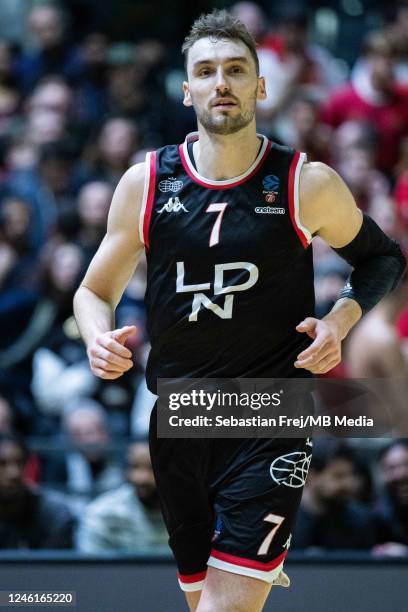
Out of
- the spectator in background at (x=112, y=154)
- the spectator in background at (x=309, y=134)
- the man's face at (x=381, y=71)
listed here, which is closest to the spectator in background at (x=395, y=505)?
the spectator in background at (x=309, y=134)

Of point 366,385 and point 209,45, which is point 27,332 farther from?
point 209,45

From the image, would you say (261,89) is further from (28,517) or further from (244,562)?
(28,517)

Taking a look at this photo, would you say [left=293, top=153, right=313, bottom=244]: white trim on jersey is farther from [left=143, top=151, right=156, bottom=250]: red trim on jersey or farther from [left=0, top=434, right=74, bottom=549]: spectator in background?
[left=0, top=434, right=74, bottom=549]: spectator in background

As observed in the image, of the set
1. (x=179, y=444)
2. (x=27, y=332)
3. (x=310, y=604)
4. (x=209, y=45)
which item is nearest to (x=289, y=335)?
(x=179, y=444)

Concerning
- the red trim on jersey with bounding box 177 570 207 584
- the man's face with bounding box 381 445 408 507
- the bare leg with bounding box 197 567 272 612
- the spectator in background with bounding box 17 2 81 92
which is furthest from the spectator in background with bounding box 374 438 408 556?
the spectator in background with bounding box 17 2 81 92

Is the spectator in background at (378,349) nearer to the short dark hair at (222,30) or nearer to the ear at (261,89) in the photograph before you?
the ear at (261,89)

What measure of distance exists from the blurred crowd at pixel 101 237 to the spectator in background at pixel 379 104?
12mm

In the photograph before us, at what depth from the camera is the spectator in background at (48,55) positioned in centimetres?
993

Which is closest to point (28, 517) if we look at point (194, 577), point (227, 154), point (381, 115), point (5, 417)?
point (5, 417)

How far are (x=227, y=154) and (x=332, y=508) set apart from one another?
2.74 metres

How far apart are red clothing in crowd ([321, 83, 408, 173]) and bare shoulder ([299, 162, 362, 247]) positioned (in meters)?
A: 4.61

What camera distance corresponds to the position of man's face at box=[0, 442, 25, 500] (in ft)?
20.9

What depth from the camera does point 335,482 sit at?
634 cm

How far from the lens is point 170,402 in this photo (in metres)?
4.23
